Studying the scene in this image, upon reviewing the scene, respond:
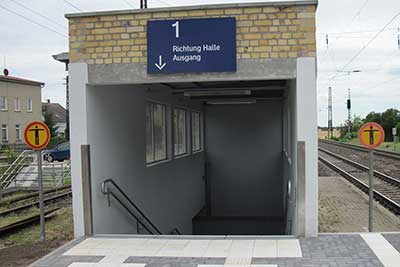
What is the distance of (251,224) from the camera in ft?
59.3

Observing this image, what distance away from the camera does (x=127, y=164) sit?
9.76 m

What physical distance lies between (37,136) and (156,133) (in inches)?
159

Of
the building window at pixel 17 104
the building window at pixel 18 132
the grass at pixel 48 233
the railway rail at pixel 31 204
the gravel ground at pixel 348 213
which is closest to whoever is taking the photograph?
the grass at pixel 48 233

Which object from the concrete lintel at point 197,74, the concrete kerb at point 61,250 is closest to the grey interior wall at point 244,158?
the concrete lintel at point 197,74

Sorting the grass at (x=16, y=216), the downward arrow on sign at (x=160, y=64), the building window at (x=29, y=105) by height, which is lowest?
the grass at (x=16, y=216)

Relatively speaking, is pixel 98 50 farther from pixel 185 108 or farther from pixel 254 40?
pixel 185 108

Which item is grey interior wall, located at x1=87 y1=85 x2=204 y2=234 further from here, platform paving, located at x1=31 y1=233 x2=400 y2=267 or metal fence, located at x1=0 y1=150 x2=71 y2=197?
metal fence, located at x1=0 y1=150 x2=71 y2=197

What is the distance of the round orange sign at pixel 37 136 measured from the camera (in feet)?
27.0

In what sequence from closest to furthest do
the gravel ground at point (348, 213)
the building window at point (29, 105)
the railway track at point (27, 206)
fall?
the gravel ground at point (348, 213), the railway track at point (27, 206), the building window at point (29, 105)

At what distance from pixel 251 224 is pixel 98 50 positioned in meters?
11.7

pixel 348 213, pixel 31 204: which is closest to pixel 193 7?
pixel 348 213

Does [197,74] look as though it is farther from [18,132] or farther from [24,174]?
[18,132]

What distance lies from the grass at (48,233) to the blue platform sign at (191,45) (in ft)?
12.0

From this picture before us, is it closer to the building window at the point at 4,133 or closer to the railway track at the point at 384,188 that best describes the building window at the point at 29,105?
the building window at the point at 4,133
